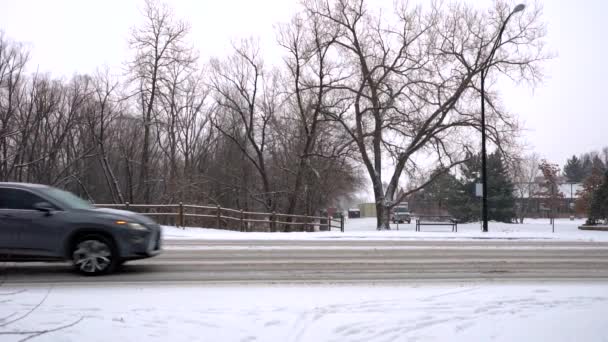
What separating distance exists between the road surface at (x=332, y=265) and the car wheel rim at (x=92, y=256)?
0.23 meters

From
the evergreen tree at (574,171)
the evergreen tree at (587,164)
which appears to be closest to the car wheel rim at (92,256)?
the evergreen tree at (587,164)

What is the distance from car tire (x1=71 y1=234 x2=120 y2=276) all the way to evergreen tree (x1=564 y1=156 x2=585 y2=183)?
4840 inches

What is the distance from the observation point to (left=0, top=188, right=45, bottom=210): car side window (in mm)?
8773

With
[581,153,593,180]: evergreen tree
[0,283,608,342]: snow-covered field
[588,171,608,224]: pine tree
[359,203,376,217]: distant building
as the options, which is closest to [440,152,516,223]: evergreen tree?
[588,171,608,224]: pine tree

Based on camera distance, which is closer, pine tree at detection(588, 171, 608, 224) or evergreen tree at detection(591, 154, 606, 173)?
pine tree at detection(588, 171, 608, 224)

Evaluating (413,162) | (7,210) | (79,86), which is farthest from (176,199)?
(7,210)

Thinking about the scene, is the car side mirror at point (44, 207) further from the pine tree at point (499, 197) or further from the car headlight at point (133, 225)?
the pine tree at point (499, 197)

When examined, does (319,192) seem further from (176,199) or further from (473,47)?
(473,47)

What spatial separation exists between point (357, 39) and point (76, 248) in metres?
24.9

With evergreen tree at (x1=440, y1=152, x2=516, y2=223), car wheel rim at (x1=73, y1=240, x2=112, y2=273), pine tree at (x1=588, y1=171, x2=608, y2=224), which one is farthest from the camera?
evergreen tree at (x1=440, y1=152, x2=516, y2=223)

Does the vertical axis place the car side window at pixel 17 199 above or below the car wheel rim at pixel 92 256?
above

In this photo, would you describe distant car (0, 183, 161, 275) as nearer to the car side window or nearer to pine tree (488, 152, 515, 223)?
the car side window

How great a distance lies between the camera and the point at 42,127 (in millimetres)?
45250

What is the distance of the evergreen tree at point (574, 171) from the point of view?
114 m
